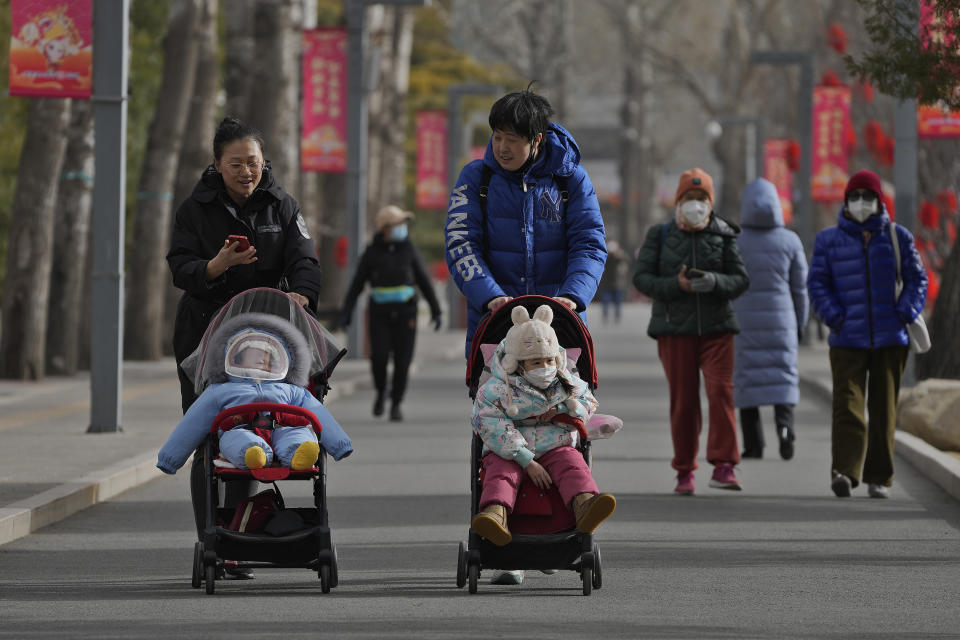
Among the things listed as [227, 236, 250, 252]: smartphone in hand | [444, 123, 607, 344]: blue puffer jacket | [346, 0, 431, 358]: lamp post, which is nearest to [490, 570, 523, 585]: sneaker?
[444, 123, 607, 344]: blue puffer jacket

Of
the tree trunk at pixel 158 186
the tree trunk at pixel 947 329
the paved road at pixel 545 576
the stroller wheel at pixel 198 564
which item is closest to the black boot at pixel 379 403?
the paved road at pixel 545 576

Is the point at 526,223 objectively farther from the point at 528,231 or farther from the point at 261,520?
the point at 261,520

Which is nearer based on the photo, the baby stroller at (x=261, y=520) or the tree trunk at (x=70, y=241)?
the baby stroller at (x=261, y=520)

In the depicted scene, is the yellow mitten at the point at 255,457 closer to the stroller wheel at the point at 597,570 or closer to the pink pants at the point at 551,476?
the pink pants at the point at 551,476

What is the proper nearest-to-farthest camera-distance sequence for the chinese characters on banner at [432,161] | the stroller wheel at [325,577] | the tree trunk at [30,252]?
the stroller wheel at [325,577] → the tree trunk at [30,252] → the chinese characters on banner at [432,161]

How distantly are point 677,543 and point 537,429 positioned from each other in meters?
2.24

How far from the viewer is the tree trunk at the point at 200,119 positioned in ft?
90.0

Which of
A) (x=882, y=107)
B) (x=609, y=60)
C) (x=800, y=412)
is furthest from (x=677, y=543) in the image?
(x=609, y=60)

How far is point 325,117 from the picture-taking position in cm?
2867

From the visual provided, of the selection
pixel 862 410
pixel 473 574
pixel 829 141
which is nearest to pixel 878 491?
pixel 862 410

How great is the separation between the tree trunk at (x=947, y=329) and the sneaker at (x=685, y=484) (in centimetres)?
658

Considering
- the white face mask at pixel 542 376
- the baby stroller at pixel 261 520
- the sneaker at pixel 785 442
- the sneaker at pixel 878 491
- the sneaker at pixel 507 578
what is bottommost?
the sneaker at pixel 785 442

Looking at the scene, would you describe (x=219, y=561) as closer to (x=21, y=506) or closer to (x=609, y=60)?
(x=21, y=506)

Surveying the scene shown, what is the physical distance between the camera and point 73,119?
24281mm
